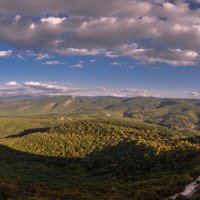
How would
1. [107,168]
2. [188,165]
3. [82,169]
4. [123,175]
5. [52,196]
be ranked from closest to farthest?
[52,196] < [188,165] < [123,175] < [107,168] < [82,169]

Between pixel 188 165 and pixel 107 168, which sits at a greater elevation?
pixel 188 165

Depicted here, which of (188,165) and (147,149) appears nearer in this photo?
(188,165)

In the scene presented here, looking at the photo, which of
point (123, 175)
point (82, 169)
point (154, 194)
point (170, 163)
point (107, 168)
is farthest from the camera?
point (82, 169)

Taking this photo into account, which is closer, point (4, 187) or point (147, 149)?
point (4, 187)

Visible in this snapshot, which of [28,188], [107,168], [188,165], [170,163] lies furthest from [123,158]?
[28,188]

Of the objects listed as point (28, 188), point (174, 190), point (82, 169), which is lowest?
point (82, 169)

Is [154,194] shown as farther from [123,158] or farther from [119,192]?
[123,158]

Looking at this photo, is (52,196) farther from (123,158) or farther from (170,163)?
(123,158)

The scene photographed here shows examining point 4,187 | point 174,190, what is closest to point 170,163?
point 174,190

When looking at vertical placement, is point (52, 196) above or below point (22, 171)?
above
